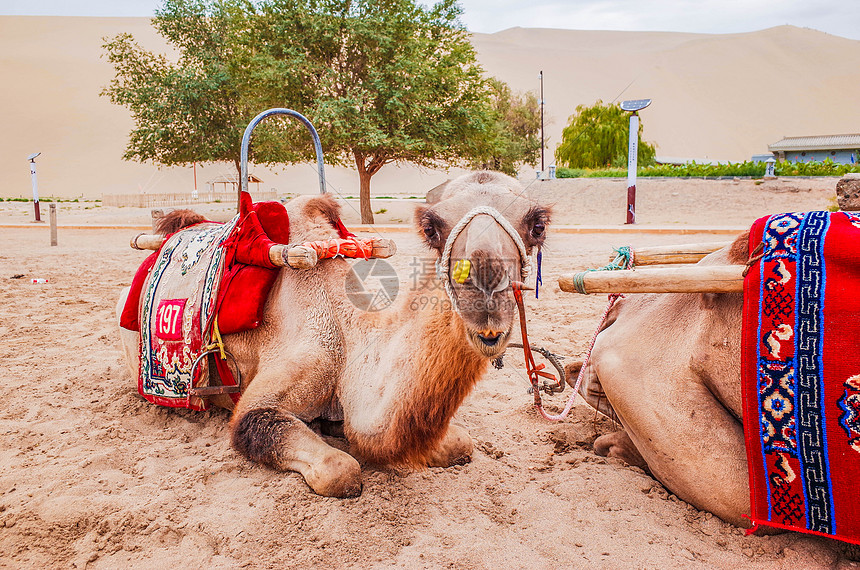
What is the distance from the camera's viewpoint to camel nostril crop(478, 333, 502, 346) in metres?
1.98

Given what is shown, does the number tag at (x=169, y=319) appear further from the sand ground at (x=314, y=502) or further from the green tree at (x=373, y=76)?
the green tree at (x=373, y=76)

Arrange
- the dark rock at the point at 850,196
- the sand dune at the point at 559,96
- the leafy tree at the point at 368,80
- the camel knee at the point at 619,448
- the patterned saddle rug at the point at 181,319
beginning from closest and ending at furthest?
the dark rock at the point at 850,196 < the camel knee at the point at 619,448 < the patterned saddle rug at the point at 181,319 < the leafy tree at the point at 368,80 < the sand dune at the point at 559,96

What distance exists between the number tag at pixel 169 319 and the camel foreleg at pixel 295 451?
2.60ft

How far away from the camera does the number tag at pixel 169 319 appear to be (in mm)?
3229

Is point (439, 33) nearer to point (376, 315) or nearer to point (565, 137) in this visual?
point (376, 315)

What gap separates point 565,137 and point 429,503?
42.6 m

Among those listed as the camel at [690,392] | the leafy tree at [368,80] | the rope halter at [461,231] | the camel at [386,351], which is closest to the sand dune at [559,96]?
the leafy tree at [368,80]

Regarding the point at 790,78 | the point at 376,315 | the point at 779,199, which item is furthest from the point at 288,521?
the point at 790,78

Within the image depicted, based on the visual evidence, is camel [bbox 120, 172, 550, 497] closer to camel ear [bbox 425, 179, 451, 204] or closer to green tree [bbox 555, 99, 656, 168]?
camel ear [bbox 425, 179, 451, 204]

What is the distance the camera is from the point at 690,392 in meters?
2.25

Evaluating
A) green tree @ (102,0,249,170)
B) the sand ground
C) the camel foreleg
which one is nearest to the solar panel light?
the sand ground

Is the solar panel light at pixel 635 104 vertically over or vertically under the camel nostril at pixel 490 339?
over

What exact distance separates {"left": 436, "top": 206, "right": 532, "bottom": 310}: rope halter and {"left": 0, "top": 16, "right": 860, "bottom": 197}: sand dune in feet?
202

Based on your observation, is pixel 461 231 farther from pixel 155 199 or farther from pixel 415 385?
pixel 155 199
